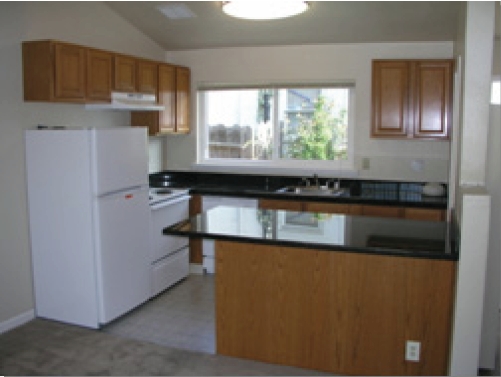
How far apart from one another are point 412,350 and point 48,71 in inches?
123

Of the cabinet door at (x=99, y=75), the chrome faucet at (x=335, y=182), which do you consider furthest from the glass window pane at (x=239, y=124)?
the cabinet door at (x=99, y=75)

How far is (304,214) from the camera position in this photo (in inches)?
139

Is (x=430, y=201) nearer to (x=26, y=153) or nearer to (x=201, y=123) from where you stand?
(x=201, y=123)

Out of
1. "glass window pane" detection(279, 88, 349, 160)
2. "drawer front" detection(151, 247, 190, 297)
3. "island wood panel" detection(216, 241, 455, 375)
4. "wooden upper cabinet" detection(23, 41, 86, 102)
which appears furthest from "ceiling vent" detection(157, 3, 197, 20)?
"island wood panel" detection(216, 241, 455, 375)

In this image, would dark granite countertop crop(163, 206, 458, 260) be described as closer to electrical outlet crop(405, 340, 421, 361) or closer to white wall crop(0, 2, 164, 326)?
electrical outlet crop(405, 340, 421, 361)

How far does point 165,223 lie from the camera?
4.56 m

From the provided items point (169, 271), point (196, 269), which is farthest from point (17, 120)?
point (196, 269)

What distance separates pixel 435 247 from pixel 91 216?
2381 millimetres

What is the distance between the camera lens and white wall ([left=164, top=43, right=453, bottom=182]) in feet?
15.9

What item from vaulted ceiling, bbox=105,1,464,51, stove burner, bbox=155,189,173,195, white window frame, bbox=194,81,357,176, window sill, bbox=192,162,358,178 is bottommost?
stove burner, bbox=155,189,173,195

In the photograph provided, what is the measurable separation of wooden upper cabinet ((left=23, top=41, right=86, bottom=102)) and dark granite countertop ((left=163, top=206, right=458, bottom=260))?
1.50 m

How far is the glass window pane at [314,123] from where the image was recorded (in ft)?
17.1

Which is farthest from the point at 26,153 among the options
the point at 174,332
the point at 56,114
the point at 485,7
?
the point at 485,7

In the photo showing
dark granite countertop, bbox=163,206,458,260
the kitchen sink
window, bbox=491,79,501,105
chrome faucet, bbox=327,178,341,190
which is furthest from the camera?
chrome faucet, bbox=327,178,341,190
